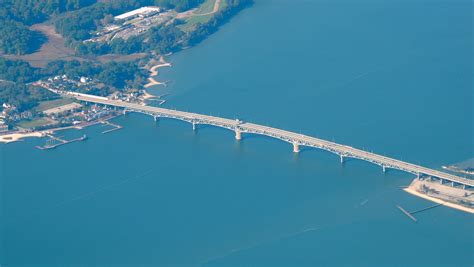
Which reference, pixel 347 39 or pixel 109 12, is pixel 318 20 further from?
pixel 109 12

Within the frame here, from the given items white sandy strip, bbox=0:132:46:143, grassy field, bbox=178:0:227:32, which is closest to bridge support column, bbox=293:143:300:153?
white sandy strip, bbox=0:132:46:143

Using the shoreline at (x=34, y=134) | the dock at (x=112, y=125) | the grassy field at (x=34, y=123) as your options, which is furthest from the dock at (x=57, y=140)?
the grassy field at (x=34, y=123)

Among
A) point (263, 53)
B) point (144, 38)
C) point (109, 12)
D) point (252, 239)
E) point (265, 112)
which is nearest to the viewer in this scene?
point (252, 239)

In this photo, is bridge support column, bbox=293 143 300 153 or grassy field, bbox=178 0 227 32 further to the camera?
grassy field, bbox=178 0 227 32

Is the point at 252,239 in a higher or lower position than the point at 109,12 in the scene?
lower

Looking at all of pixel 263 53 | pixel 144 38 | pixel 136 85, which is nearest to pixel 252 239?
pixel 136 85

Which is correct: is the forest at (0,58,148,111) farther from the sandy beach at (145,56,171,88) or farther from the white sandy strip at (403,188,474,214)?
the white sandy strip at (403,188,474,214)
